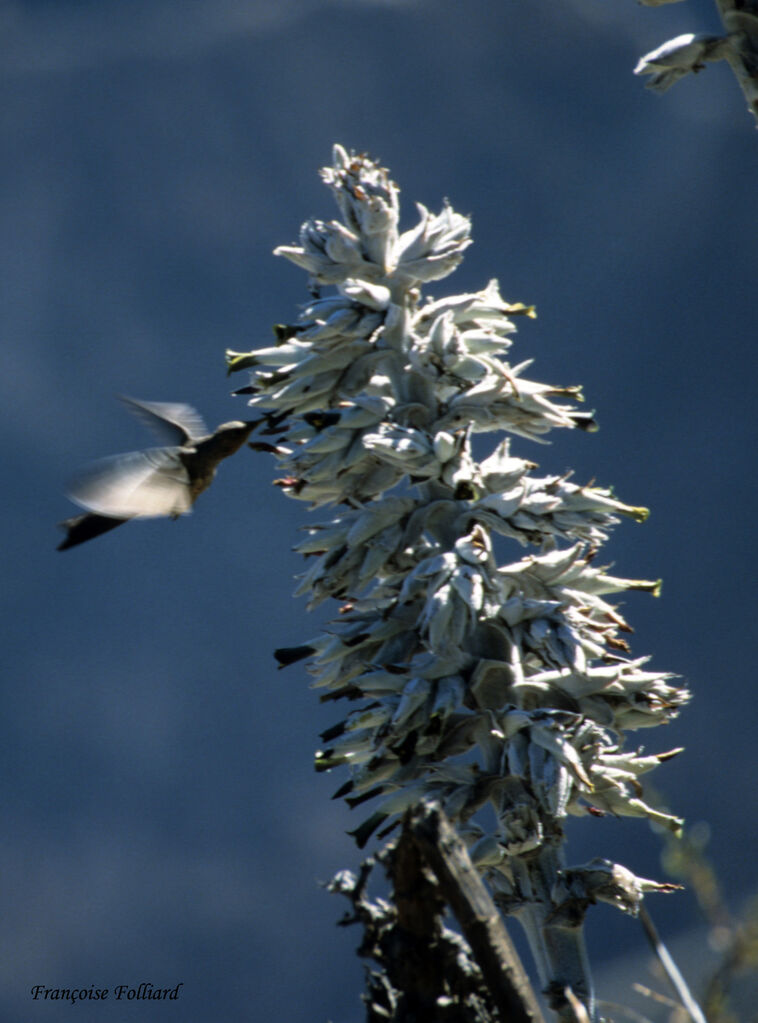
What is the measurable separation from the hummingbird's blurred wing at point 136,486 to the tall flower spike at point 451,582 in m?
0.18

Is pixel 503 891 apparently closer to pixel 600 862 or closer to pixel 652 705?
pixel 600 862

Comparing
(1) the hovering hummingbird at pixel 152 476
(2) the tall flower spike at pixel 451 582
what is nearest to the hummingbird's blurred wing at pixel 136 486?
(1) the hovering hummingbird at pixel 152 476

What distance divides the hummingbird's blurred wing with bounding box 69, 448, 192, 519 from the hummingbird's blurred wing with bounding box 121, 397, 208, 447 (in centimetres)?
7

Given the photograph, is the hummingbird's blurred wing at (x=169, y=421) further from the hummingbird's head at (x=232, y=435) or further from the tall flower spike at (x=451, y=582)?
the tall flower spike at (x=451, y=582)

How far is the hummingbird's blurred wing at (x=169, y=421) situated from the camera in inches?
52.8

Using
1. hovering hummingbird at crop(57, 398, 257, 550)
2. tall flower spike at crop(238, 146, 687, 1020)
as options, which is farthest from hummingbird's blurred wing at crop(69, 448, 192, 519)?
tall flower spike at crop(238, 146, 687, 1020)

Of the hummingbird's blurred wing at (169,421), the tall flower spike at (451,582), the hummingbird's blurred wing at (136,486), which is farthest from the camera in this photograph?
the hummingbird's blurred wing at (169,421)

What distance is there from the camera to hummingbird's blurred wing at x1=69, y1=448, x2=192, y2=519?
1.12 metres

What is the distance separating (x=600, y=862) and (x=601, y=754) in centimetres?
9

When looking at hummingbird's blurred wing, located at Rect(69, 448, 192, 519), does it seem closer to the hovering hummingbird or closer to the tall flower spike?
the hovering hummingbird

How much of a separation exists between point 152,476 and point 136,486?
0.09 feet

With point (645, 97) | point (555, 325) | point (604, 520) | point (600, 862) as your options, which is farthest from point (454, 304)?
point (645, 97)

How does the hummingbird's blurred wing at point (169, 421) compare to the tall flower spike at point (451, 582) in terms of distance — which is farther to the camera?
the hummingbird's blurred wing at point (169, 421)

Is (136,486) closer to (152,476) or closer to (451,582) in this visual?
(152,476)
